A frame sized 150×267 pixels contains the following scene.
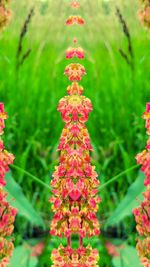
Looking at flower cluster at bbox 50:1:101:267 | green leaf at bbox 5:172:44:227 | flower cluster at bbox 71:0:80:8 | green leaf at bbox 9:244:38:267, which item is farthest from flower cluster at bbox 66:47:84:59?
green leaf at bbox 9:244:38:267

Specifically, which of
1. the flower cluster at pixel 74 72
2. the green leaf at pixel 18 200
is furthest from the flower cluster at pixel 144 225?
the flower cluster at pixel 74 72

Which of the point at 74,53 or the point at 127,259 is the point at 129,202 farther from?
the point at 74,53

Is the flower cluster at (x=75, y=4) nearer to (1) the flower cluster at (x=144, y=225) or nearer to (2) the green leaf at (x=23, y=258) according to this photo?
(1) the flower cluster at (x=144, y=225)

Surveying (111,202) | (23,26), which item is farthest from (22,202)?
(23,26)

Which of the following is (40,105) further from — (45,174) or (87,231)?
(87,231)

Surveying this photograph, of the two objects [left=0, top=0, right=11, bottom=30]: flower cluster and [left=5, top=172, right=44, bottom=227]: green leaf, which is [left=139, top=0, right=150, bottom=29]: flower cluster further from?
[left=5, top=172, right=44, bottom=227]: green leaf
